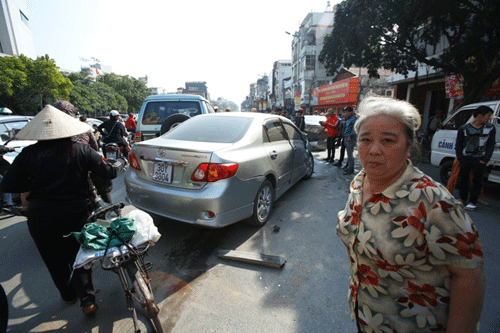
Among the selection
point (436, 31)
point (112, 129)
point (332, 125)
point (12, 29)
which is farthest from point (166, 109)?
point (12, 29)

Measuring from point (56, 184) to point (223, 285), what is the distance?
5.81 feet

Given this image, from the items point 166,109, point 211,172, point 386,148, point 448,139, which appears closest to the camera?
point 386,148

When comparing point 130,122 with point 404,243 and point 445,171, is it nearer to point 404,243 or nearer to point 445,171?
point 445,171

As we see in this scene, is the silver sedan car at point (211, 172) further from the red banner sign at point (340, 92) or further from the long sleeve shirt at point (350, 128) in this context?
the red banner sign at point (340, 92)

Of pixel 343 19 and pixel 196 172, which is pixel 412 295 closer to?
pixel 196 172

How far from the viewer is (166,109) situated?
22.4 feet

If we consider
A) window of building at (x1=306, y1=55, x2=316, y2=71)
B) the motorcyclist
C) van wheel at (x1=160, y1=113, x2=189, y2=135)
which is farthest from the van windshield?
window of building at (x1=306, y1=55, x2=316, y2=71)

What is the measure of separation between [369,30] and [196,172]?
28.9 ft

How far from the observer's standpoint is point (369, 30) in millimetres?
8617

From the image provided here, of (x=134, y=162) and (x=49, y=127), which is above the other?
(x=49, y=127)

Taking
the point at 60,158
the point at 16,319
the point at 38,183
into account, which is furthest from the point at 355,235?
the point at 16,319

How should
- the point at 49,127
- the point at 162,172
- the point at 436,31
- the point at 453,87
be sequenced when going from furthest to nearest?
the point at 453,87 < the point at 436,31 < the point at 162,172 < the point at 49,127

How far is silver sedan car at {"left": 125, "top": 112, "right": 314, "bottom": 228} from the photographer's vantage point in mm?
2893

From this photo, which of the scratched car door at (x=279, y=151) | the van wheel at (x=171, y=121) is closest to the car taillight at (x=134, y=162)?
the scratched car door at (x=279, y=151)
